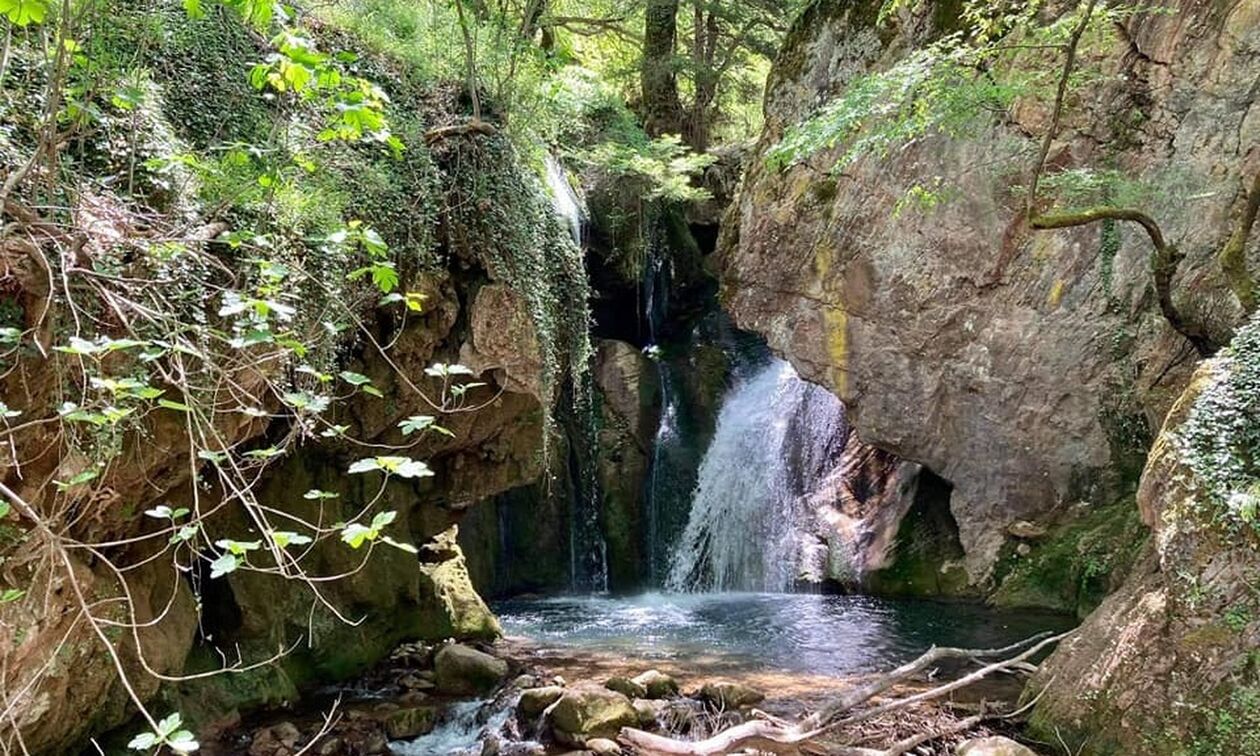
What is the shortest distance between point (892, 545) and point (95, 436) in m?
10.4

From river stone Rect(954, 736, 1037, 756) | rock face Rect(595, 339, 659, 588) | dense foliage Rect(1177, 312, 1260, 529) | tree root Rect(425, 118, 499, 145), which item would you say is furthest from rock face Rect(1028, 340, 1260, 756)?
rock face Rect(595, 339, 659, 588)

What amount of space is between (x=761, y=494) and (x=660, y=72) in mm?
8028

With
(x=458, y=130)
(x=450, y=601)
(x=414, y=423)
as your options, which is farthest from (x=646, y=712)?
(x=458, y=130)

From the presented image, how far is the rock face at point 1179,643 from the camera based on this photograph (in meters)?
4.61

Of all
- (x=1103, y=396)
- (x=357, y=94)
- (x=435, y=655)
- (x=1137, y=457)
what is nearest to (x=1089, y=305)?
(x=1103, y=396)

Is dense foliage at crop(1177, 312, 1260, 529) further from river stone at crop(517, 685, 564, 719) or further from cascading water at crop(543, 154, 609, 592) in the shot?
cascading water at crop(543, 154, 609, 592)

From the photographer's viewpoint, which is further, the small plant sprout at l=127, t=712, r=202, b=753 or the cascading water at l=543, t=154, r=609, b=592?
the cascading water at l=543, t=154, r=609, b=592

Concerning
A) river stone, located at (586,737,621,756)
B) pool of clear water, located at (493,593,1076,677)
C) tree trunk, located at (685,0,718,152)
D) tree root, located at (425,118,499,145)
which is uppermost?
tree trunk, located at (685,0,718,152)

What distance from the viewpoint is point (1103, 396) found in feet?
31.8

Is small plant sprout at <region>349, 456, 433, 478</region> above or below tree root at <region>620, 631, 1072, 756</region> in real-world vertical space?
above

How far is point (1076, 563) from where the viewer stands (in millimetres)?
9891

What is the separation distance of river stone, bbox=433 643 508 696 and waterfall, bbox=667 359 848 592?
20.2ft

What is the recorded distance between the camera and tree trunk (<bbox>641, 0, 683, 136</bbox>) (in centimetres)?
1584

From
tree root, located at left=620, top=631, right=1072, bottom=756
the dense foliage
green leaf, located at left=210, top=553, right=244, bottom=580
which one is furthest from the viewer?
tree root, located at left=620, top=631, right=1072, bottom=756
